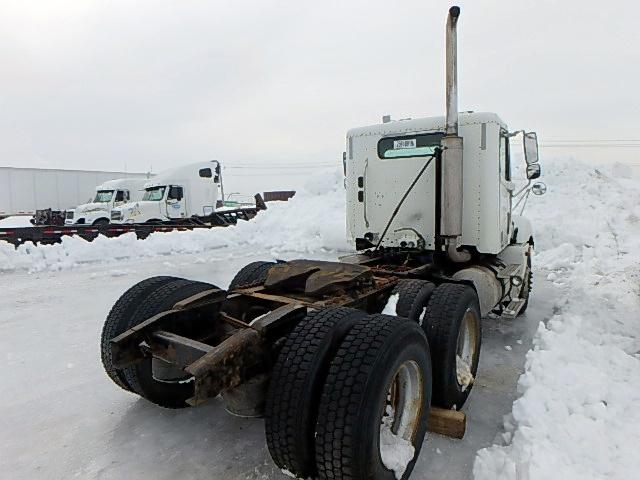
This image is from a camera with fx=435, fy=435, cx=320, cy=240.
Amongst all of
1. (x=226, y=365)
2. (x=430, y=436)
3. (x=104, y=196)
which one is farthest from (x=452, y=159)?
(x=104, y=196)

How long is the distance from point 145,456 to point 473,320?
110 inches

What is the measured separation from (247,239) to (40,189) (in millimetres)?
29153

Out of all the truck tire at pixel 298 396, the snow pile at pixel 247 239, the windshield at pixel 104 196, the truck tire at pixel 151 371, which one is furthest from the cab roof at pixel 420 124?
the windshield at pixel 104 196

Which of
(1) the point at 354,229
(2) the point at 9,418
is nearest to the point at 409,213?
(1) the point at 354,229

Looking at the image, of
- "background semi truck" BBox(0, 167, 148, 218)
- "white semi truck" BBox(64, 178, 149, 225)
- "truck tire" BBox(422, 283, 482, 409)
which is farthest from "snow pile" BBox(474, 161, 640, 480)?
"background semi truck" BBox(0, 167, 148, 218)

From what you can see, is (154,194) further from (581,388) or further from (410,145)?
(581,388)

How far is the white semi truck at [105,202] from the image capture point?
20328 mm

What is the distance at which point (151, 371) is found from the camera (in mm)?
3350

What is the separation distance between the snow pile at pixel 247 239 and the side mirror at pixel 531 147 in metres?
8.13

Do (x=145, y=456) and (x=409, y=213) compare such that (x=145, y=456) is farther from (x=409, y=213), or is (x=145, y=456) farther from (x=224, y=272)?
(x=224, y=272)

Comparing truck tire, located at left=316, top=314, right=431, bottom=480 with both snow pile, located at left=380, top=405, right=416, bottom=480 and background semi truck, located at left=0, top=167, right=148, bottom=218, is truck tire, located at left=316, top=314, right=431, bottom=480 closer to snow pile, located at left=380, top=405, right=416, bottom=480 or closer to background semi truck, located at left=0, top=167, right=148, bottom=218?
snow pile, located at left=380, top=405, right=416, bottom=480

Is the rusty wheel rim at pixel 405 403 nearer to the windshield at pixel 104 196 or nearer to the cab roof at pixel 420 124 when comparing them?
the cab roof at pixel 420 124

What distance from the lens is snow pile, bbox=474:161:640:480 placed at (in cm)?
263

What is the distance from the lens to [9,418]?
137 inches
